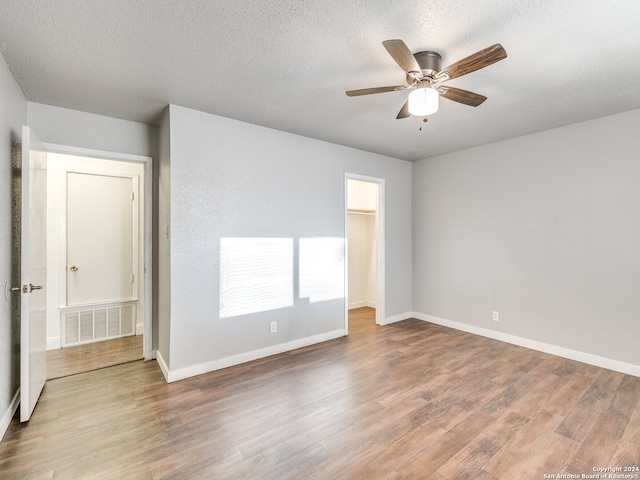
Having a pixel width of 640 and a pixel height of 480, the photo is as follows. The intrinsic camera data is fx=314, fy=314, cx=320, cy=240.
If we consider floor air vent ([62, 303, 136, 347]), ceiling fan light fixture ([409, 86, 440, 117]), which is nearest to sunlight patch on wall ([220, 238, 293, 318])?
floor air vent ([62, 303, 136, 347])

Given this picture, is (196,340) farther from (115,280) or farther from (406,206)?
(406,206)

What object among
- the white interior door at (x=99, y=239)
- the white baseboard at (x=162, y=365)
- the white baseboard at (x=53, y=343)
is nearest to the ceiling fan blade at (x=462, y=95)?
the white baseboard at (x=162, y=365)

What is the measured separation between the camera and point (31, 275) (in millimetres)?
2268

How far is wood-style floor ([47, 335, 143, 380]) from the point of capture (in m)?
3.13

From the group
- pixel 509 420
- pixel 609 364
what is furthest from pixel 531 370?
pixel 509 420

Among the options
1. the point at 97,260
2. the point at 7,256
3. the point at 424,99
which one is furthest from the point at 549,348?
the point at 97,260

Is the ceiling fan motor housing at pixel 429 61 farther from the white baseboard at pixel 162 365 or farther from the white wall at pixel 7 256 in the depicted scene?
the white baseboard at pixel 162 365

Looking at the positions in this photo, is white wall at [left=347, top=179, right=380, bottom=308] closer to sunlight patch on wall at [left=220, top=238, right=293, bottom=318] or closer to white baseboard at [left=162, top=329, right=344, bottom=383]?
white baseboard at [left=162, top=329, right=344, bottom=383]

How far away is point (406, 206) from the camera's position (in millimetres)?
5070

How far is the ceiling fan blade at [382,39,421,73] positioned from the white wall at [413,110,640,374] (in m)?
2.56

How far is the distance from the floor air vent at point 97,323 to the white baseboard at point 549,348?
434cm

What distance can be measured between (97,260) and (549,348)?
5555mm

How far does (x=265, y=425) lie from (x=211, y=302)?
133 cm

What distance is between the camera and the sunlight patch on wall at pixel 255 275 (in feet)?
10.5
